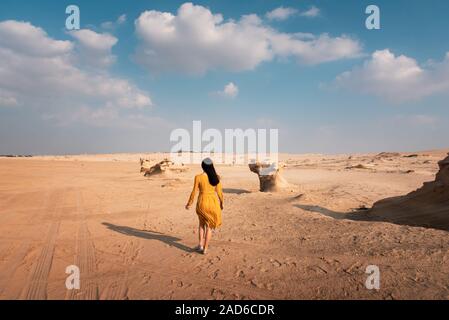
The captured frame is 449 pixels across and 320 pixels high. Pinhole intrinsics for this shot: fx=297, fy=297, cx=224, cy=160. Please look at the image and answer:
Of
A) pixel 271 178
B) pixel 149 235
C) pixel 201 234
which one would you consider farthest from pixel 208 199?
pixel 271 178

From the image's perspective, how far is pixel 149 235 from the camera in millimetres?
7988

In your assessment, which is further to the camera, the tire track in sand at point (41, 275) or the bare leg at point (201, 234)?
the bare leg at point (201, 234)

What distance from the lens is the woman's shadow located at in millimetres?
7069

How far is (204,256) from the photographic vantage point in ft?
20.4

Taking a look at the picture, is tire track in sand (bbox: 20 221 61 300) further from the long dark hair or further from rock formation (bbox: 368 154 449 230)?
rock formation (bbox: 368 154 449 230)

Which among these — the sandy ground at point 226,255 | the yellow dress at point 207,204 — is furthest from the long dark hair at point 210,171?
the sandy ground at point 226,255

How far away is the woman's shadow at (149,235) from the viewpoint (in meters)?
7.07

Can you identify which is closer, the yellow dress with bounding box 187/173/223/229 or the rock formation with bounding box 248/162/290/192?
the yellow dress with bounding box 187/173/223/229

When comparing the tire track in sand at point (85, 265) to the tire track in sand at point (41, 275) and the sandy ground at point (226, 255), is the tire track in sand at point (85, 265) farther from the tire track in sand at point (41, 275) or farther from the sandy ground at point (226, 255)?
the tire track in sand at point (41, 275)

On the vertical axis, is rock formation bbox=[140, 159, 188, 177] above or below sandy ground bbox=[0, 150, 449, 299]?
above

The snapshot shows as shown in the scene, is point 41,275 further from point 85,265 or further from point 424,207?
point 424,207

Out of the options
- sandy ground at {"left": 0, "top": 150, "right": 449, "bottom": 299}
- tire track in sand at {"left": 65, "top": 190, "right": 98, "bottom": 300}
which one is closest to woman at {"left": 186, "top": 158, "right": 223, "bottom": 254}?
sandy ground at {"left": 0, "top": 150, "right": 449, "bottom": 299}
